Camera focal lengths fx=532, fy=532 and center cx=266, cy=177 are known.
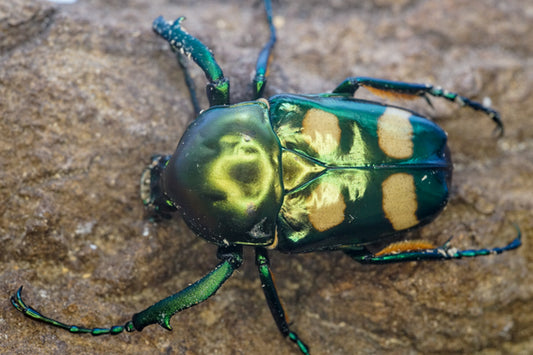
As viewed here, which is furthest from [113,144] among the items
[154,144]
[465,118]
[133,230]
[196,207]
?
[465,118]

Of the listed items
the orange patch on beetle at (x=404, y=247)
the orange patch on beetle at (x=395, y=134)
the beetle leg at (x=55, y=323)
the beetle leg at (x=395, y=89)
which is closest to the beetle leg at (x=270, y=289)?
the orange patch on beetle at (x=404, y=247)

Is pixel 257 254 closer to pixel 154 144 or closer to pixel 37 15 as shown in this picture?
pixel 154 144

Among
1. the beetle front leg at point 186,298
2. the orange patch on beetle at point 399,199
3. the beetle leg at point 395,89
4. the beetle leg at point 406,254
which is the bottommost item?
the beetle front leg at point 186,298

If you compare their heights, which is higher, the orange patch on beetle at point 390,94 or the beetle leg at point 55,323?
the orange patch on beetle at point 390,94

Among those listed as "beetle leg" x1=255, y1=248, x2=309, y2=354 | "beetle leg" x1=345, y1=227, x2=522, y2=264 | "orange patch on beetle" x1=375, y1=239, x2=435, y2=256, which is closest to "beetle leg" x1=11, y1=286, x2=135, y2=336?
"beetle leg" x1=255, y1=248, x2=309, y2=354

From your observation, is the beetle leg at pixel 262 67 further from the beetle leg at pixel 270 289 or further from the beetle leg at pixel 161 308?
the beetle leg at pixel 161 308

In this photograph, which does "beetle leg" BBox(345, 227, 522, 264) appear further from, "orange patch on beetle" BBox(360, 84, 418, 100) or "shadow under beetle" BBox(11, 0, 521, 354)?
"orange patch on beetle" BBox(360, 84, 418, 100)
